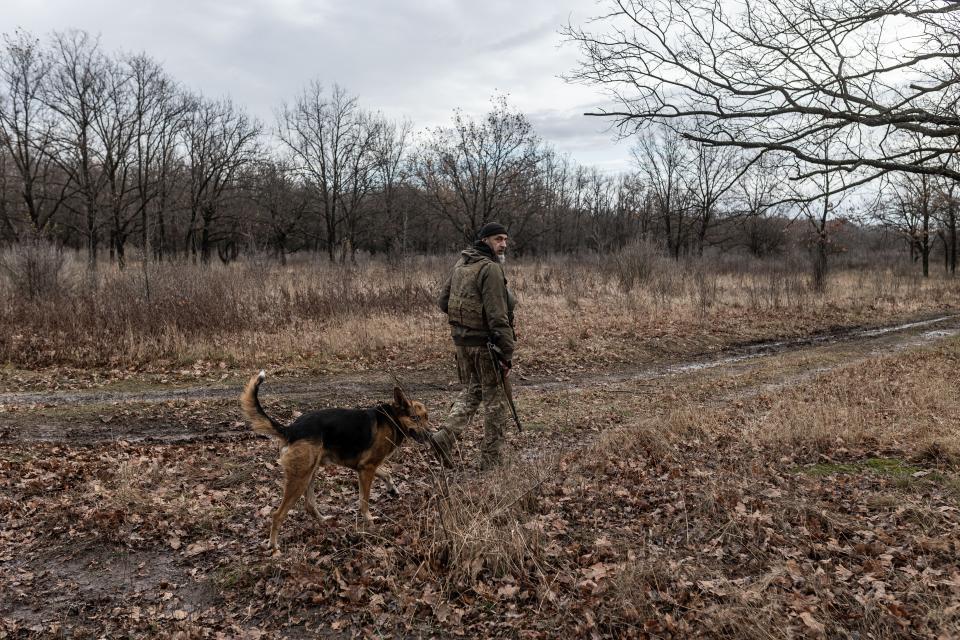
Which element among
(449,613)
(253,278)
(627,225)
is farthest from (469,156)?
(627,225)

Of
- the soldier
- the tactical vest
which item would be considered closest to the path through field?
the soldier

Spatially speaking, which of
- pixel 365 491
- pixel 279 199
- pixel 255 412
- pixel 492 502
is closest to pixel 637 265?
pixel 492 502

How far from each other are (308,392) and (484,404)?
16.8ft

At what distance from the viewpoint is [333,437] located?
4.75m

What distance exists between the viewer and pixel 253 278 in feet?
53.0

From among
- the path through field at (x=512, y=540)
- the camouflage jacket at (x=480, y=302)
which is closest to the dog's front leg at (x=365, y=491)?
the path through field at (x=512, y=540)

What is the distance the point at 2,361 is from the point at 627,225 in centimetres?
5635

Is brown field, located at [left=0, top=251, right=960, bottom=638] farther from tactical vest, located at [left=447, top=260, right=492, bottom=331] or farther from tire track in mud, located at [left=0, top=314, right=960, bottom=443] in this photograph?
tactical vest, located at [left=447, top=260, right=492, bottom=331]

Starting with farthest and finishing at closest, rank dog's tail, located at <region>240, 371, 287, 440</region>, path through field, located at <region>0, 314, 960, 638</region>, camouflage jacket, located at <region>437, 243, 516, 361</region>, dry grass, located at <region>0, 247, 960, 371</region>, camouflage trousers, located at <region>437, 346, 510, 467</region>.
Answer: dry grass, located at <region>0, 247, 960, 371</region> < camouflage trousers, located at <region>437, 346, 510, 467</region> < camouflage jacket, located at <region>437, 243, 516, 361</region> < dog's tail, located at <region>240, 371, 287, 440</region> < path through field, located at <region>0, 314, 960, 638</region>

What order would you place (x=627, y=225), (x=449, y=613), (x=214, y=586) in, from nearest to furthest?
(x=449, y=613) < (x=214, y=586) < (x=627, y=225)

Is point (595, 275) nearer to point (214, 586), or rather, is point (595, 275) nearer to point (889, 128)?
point (889, 128)

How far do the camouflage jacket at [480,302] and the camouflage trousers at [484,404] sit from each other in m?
0.18

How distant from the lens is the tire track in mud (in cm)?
777

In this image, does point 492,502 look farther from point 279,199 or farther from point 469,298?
point 279,199
